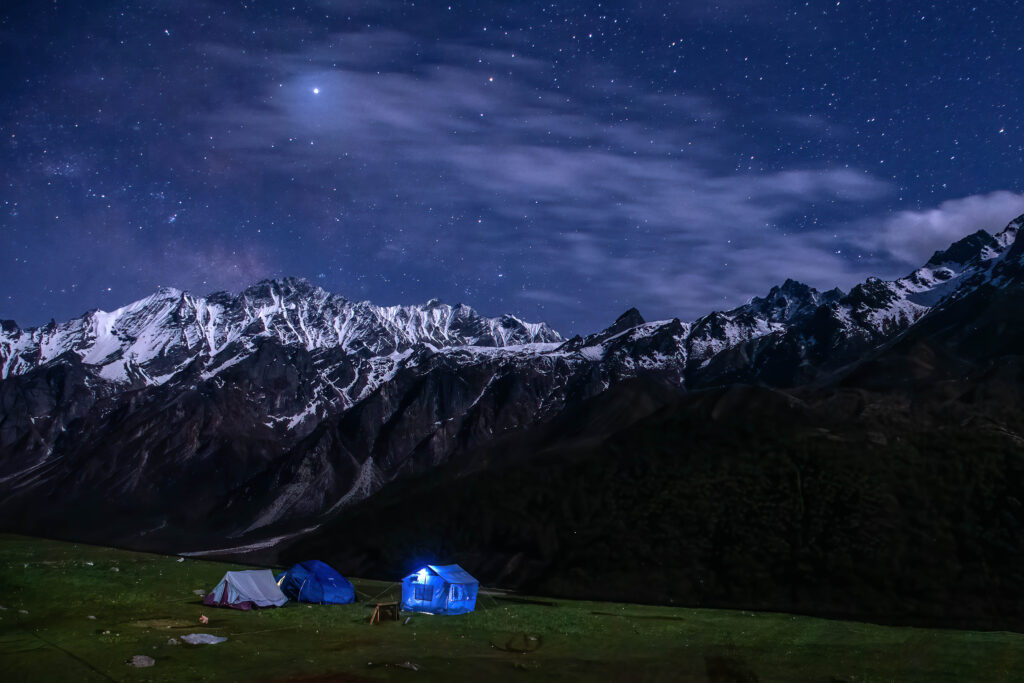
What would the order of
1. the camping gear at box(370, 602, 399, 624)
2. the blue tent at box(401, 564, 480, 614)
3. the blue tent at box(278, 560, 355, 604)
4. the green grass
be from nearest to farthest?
the green grass
the camping gear at box(370, 602, 399, 624)
the blue tent at box(401, 564, 480, 614)
the blue tent at box(278, 560, 355, 604)

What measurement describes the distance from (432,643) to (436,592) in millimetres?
13240

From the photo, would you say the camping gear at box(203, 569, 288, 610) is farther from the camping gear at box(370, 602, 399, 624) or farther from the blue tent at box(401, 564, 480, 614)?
the blue tent at box(401, 564, 480, 614)

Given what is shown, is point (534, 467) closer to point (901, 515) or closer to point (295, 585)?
point (901, 515)

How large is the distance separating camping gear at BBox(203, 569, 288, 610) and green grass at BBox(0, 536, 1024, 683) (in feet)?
3.05

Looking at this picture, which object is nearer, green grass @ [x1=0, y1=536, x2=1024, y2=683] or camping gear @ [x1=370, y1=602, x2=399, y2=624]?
green grass @ [x1=0, y1=536, x2=1024, y2=683]

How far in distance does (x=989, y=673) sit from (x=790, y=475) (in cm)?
7063

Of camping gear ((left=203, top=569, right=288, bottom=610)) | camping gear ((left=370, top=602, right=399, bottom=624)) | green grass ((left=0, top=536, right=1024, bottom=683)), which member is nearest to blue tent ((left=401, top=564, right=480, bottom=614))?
green grass ((left=0, top=536, right=1024, bottom=683))

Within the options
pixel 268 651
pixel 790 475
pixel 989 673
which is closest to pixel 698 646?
pixel 989 673

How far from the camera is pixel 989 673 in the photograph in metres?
33.2

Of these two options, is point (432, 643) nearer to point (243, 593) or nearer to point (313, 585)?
point (243, 593)

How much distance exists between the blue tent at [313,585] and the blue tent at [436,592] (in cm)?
490

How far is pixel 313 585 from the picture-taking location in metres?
52.2

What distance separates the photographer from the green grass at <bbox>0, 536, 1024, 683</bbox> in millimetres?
29875

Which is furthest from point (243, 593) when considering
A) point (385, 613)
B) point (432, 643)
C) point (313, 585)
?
point (432, 643)
